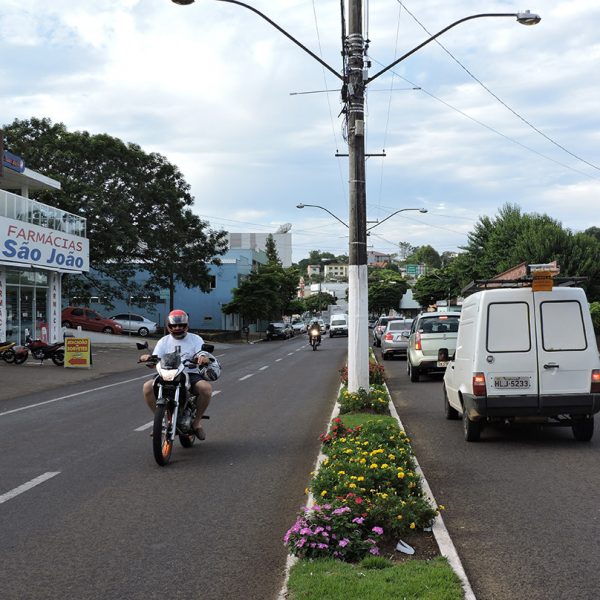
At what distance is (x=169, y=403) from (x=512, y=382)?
13.9 feet

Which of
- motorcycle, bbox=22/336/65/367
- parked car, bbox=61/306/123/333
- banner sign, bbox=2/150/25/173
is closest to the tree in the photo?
parked car, bbox=61/306/123/333

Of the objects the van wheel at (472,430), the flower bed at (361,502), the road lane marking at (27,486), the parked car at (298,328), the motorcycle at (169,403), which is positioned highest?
the motorcycle at (169,403)

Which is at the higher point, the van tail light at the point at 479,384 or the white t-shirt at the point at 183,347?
the white t-shirt at the point at 183,347

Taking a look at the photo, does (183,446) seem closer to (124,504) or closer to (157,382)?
(157,382)

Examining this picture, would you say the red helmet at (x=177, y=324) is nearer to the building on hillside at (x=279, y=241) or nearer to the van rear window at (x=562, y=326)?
the van rear window at (x=562, y=326)

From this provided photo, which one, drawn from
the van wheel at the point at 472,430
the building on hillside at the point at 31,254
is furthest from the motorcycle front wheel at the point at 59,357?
the van wheel at the point at 472,430

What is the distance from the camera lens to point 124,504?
657 cm

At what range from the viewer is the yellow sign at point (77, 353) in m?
27.2

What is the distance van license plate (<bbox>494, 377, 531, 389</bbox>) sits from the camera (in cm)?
935

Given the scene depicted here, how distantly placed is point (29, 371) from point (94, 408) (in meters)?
11.6

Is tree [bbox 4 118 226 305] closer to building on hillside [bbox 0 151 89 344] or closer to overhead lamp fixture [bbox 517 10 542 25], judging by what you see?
building on hillside [bbox 0 151 89 344]

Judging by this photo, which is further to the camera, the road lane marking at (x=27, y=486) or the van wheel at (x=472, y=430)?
the van wheel at (x=472, y=430)

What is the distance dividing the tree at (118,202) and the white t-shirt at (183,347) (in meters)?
35.1

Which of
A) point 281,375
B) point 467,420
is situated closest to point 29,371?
point 281,375
